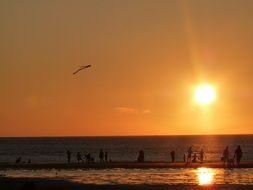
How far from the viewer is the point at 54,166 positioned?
6475 cm

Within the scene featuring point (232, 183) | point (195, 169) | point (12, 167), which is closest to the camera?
point (232, 183)

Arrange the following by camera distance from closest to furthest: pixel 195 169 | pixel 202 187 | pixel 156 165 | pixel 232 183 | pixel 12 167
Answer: pixel 202 187 → pixel 232 183 → pixel 195 169 → pixel 156 165 → pixel 12 167

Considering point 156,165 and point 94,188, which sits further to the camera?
point 156,165

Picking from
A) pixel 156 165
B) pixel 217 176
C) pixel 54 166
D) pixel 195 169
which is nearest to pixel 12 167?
pixel 54 166

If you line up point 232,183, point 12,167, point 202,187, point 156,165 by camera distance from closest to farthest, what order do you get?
point 202,187 → point 232,183 → point 156,165 → point 12,167

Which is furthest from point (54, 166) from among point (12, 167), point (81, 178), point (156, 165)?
point (81, 178)

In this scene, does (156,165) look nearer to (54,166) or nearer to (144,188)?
(54,166)

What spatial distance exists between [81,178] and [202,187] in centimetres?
1233

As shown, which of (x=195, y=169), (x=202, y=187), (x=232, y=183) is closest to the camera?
(x=202, y=187)

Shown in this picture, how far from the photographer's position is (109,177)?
50906 millimetres

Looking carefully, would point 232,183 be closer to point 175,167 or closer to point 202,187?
point 202,187

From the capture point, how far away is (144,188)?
1666 inches

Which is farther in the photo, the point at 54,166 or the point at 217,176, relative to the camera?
the point at 54,166

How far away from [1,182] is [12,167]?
21.3 metres
